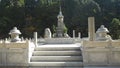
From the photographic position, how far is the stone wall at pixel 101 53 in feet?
39.7

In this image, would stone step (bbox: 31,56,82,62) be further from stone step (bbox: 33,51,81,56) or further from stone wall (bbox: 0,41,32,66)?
stone wall (bbox: 0,41,32,66)

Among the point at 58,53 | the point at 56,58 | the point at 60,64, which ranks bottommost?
the point at 60,64

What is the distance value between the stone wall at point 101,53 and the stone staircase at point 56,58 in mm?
567

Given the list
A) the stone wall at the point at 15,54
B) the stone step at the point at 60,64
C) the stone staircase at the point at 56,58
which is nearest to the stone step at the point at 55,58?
the stone staircase at the point at 56,58

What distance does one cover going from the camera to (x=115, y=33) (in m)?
35.9

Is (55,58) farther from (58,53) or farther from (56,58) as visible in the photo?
(58,53)

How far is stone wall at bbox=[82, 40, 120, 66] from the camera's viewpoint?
1210 centimetres

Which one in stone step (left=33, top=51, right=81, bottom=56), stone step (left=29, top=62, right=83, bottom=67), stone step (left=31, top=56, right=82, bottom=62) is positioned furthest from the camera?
stone step (left=33, top=51, right=81, bottom=56)

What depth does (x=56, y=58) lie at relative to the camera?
42.2 feet

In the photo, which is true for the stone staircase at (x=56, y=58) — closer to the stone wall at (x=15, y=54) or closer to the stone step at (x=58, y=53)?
the stone step at (x=58, y=53)

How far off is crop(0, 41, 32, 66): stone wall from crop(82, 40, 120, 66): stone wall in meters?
3.11

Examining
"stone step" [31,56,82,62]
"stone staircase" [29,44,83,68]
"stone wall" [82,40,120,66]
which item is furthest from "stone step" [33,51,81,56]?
"stone wall" [82,40,120,66]

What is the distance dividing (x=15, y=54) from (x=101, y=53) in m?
4.55

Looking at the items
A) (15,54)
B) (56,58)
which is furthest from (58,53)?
(15,54)
